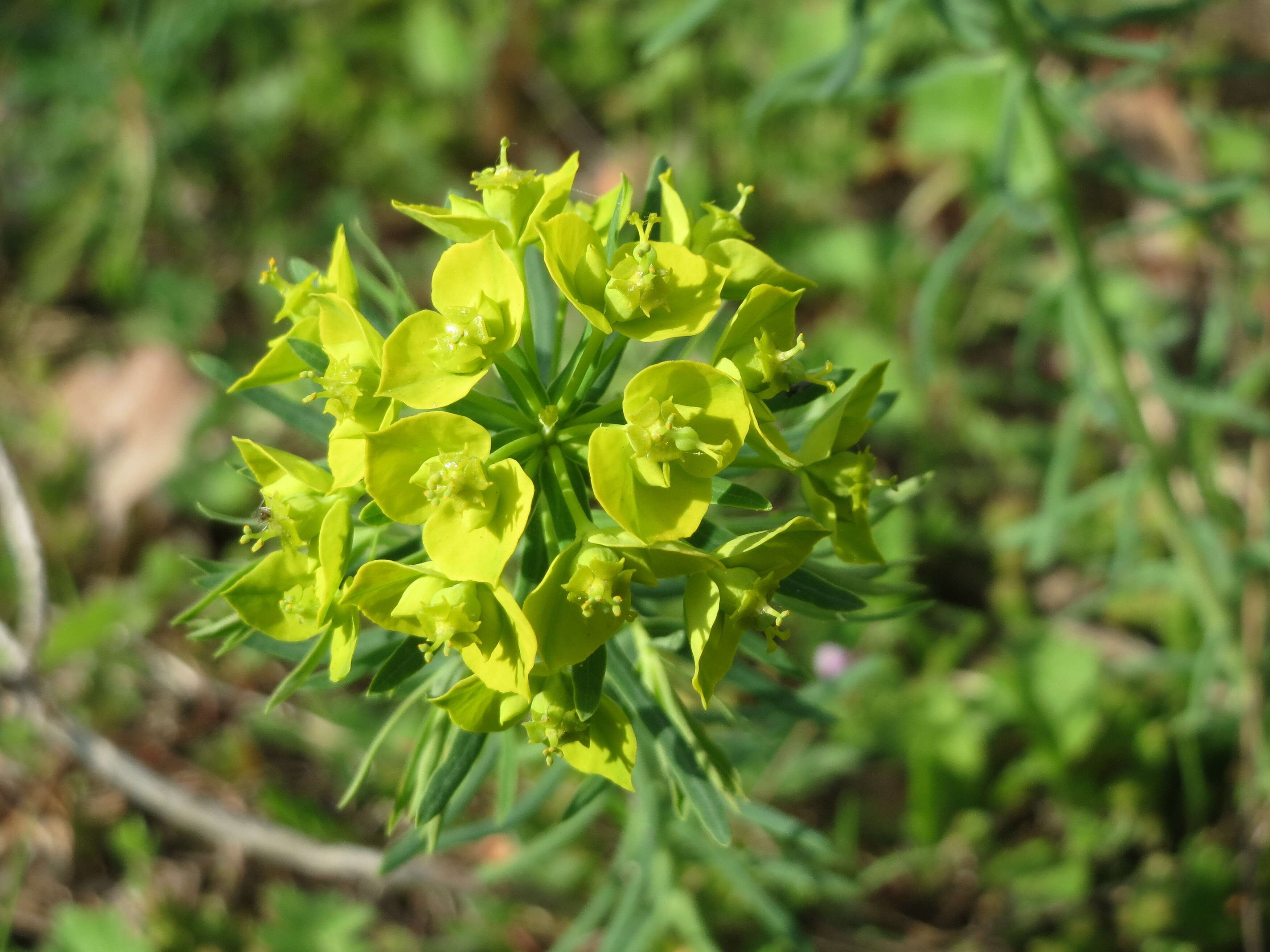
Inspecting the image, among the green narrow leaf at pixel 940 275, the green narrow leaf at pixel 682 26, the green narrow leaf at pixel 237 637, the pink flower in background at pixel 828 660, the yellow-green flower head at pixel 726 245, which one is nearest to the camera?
the yellow-green flower head at pixel 726 245

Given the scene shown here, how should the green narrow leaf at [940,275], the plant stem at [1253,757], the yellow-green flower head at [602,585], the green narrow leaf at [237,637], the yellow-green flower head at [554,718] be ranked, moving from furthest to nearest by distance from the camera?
the plant stem at [1253,757], the green narrow leaf at [940,275], the green narrow leaf at [237,637], the yellow-green flower head at [554,718], the yellow-green flower head at [602,585]

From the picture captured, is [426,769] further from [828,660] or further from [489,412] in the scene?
[828,660]

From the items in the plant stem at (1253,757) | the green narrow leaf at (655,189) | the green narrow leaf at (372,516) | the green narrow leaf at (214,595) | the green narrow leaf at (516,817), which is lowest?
the plant stem at (1253,757)

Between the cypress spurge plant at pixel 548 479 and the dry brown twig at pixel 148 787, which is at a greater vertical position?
the cypress spurge plant at pixel 548 479

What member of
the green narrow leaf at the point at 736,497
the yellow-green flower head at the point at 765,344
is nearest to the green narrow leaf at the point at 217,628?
the green narrow leaf at the point at 736,497

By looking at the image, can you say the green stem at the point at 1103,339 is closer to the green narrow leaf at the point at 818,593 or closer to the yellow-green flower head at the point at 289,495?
the green narrow leaf at the point at 818,593

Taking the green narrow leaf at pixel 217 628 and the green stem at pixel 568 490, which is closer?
the green stem at pixel 568 490
